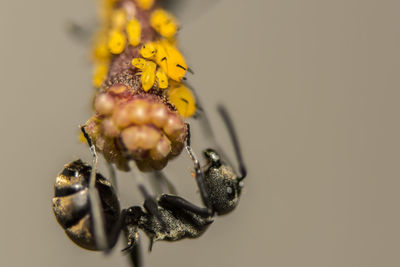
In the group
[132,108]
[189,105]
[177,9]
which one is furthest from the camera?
[177,9]

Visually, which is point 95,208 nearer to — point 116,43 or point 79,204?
point 79,204

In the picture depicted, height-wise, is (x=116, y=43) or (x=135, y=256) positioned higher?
(x=116, y=43)

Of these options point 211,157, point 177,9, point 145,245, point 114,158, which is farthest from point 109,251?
point 177,9

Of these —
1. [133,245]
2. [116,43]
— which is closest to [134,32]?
[116,43]

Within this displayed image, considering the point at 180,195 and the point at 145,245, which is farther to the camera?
the point at 145,245

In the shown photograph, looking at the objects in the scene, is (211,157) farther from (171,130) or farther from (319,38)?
(319,38)

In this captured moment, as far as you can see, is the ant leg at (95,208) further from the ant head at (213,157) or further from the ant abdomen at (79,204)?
the ant head at (213,157)

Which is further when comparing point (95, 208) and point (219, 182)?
point (219, 182)
